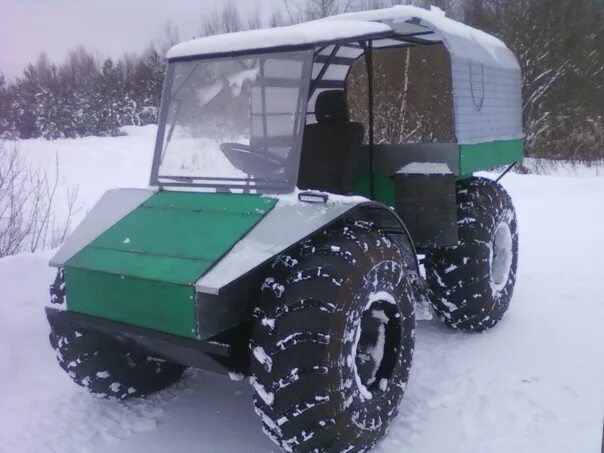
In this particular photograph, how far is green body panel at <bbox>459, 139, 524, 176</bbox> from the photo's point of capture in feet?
13.3

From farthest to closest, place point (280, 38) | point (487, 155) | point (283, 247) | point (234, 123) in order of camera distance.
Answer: point (487, 155) → point (234, 123) → point (280, 38) → point (283, 247)

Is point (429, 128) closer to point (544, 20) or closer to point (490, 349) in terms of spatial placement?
point (490, 349)

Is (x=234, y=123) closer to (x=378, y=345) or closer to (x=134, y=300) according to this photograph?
(x=134, y=300)

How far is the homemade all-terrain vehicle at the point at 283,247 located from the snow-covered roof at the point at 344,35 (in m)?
0.01

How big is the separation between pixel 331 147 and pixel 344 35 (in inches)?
43.8

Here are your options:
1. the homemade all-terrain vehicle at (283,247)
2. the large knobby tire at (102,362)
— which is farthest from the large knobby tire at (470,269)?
the large knobby tire at (102,362)

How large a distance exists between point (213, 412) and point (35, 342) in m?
1.47

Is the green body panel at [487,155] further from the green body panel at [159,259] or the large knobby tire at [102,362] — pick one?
the large knobby tire at [102,362]

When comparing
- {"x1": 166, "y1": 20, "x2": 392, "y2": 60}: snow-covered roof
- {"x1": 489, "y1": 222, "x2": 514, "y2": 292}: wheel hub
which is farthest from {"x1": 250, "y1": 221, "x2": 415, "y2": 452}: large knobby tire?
{"x1": 489, "y1": 222, "x2": 514, "y2": 292}: wheel hub

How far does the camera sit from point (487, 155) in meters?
4.57

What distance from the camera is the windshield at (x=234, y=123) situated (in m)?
3.15

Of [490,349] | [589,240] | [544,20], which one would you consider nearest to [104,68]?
[544,20]

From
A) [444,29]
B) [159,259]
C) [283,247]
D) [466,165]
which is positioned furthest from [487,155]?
Answer: [159,259]

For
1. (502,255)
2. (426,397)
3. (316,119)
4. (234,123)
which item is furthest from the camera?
(502,255)
